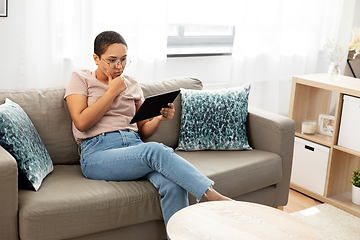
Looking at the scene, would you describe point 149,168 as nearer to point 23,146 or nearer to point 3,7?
point 23,146

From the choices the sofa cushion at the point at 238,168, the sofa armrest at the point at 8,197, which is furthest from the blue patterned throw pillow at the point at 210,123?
the sofa armrest at the point at 8,197

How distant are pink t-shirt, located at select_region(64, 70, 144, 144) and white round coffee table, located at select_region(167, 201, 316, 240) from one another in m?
0.67

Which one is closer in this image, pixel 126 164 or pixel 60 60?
pixel 126 164

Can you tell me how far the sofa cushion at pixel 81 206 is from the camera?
1556 millimetres

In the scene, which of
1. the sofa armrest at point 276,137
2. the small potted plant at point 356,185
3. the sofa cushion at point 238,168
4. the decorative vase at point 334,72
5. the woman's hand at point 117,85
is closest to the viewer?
the woman's hand at point 117,85

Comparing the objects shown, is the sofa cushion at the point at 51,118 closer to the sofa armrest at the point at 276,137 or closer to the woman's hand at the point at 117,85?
the woman's hand at the point at 117,85

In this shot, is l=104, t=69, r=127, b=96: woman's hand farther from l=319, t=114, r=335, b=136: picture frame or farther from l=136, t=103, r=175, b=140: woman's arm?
l=319, t=114, r=335, b=136: picture frame

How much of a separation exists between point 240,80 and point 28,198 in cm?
201

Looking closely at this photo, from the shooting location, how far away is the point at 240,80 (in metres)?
3.17

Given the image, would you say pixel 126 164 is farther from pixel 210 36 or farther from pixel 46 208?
pixel 210 36

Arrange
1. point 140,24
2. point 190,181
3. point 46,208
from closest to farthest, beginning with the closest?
point 46,208
point 190,181
point 140,24

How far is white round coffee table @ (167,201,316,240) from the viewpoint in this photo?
1.34 m

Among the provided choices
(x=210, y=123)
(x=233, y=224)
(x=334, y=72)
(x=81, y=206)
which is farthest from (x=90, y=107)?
(x=334, y=72)

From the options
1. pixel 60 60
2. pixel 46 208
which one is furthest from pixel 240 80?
pixel 46 208
